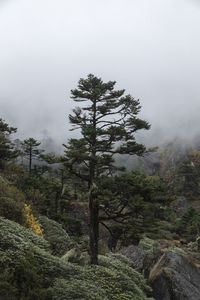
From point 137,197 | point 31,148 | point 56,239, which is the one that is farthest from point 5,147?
point 137,197

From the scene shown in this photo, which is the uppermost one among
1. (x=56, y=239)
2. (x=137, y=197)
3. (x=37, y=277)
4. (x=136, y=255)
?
(x=137, y=197)

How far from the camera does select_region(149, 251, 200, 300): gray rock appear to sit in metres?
11.3

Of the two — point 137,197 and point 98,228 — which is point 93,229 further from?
point 137,197

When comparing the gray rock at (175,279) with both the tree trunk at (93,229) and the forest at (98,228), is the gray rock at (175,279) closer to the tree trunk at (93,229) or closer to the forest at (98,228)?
the forest at (98,228)

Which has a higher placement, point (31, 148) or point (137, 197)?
point (31, 148)

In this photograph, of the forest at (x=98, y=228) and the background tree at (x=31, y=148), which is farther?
the background tree at (x=31, y=148)

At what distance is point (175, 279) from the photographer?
11719mm

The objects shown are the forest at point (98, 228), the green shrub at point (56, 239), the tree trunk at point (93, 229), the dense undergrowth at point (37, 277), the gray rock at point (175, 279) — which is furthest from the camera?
the green shrub at point (56, 239)

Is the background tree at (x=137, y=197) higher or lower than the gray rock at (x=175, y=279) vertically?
higher

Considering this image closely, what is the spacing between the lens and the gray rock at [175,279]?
37.1 ft

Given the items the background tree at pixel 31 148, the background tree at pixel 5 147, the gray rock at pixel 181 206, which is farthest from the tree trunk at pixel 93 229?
the gray rock at pixel 181 206

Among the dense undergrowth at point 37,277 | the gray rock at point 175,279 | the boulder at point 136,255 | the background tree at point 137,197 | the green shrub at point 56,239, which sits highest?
the background tree at point 137,197

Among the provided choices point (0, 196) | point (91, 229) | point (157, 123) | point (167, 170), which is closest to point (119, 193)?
point (91, 229)

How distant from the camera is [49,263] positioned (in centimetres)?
761
